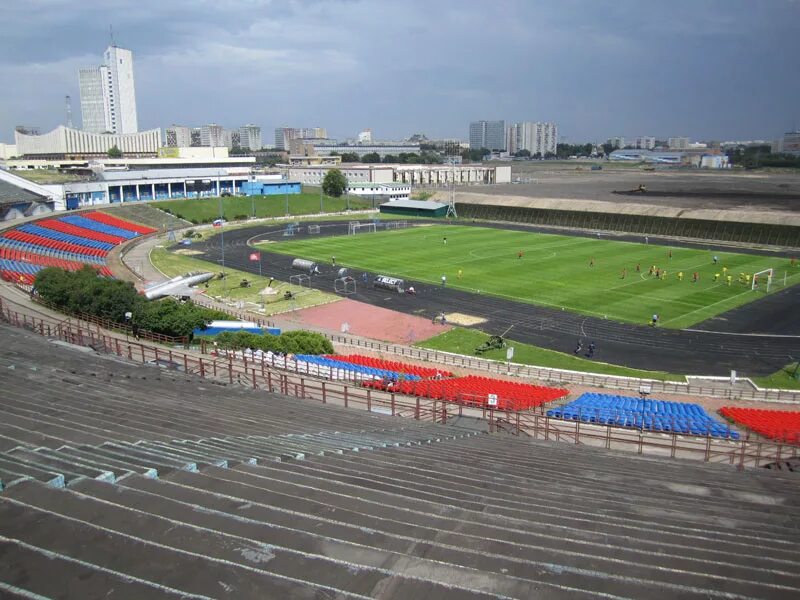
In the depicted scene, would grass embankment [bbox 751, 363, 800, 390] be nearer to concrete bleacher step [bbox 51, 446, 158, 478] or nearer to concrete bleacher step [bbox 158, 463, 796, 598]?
concrete bleacher step [bbox 158, 463, 796, 598]

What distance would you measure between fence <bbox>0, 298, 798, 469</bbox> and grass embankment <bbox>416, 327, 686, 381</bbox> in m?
9.48

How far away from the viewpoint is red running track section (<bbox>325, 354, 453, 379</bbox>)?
32.6 metres

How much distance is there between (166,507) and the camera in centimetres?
610

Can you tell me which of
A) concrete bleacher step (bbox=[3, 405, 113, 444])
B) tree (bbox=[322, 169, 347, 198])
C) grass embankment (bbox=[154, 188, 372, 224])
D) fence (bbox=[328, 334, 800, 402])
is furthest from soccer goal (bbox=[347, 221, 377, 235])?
concrete bleacher step (bbox=[3, 405, 113, 444])

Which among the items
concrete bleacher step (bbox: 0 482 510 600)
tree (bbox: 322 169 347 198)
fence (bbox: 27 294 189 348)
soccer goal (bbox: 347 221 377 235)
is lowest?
fence (bbox: 27 294 189 348)

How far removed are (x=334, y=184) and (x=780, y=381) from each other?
3955 inches

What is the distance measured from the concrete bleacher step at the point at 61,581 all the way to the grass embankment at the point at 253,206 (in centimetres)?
9840

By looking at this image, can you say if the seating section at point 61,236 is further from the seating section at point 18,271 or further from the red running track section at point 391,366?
the red running track section at point 391,366

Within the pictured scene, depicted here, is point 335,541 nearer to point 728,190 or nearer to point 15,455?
point 15,455

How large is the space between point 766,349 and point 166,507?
4045 cm

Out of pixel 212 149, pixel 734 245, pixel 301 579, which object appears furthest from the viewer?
pixel 212 149

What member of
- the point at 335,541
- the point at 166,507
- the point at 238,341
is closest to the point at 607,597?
the point at 335,541

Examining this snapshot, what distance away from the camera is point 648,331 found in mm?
41219

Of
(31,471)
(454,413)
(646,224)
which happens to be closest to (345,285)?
(454,413)
